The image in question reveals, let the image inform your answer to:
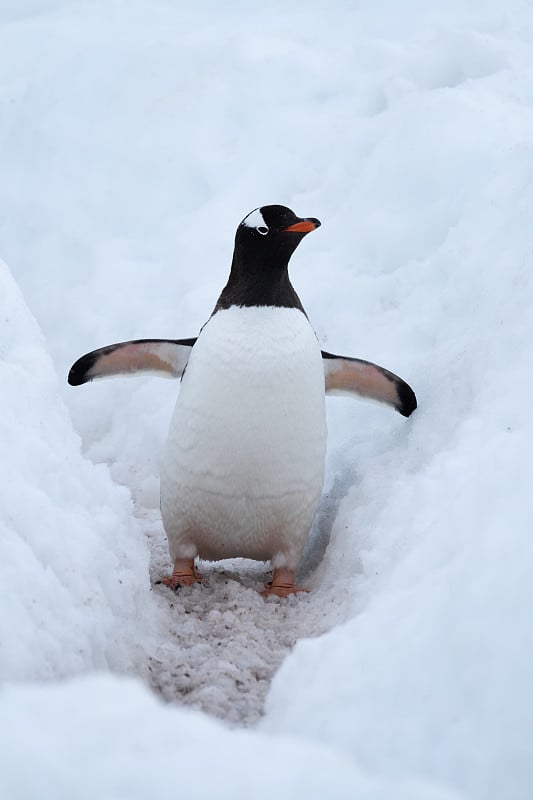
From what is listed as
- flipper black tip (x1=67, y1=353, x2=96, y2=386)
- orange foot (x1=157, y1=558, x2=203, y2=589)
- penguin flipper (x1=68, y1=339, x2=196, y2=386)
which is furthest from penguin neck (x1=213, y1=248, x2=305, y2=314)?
orange foot (x1=157, y1=558, x2=203, y2=589)

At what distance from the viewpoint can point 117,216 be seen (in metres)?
5.19

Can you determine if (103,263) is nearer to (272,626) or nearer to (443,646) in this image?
(272,626)

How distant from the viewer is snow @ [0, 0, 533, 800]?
5.18 feet

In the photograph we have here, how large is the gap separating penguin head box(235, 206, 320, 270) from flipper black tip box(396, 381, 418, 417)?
0.55 metres

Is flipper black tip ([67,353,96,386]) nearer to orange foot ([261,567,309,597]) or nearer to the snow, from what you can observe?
the snow

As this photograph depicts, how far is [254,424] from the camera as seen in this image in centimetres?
307

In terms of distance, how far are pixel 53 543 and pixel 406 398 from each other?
1.51m

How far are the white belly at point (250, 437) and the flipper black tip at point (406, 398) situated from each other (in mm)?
269

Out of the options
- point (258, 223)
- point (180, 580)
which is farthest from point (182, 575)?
point (258, 223)

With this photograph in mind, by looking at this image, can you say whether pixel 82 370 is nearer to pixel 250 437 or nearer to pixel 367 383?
pixel 250 437

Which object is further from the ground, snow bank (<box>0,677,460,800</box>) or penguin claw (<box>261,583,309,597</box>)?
snow bank (<box>0,677,460,800</box>)

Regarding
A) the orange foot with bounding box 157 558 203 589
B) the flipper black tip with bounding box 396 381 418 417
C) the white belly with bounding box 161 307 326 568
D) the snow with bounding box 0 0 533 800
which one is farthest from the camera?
the flipper black tip with bounding box 396 381 418 417

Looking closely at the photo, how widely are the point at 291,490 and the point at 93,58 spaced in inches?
145

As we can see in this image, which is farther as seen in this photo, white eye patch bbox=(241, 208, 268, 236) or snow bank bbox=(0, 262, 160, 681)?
white eye patch bbox=(241, 208, 268, 236)
